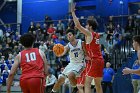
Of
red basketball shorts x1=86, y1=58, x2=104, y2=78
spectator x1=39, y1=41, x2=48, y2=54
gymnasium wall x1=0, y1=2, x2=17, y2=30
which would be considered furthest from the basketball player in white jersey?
gymnasium wall x1=0, y1=2, x2=17, y2=30

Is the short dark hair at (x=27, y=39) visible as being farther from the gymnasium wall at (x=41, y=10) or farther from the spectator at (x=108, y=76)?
the gymnasium wall at (x=41, y=10)

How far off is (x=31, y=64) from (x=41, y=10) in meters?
21.8

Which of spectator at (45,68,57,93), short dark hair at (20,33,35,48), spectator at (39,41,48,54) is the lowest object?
spectator at (45,68,57,93)

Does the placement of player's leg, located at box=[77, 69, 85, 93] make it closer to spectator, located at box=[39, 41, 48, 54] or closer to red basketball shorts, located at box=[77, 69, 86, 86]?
red basketball shorts, located at box=[77, 69, 86, 86]

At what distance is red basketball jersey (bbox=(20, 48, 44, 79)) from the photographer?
7262mm

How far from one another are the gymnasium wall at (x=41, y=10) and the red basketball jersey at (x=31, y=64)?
20290 millimetres

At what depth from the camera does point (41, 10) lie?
94.5 feet

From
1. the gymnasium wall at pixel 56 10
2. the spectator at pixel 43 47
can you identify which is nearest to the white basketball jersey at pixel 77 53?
the spectator at pixel 43 47

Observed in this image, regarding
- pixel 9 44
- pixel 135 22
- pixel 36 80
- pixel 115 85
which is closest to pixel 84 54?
pixel 36 80

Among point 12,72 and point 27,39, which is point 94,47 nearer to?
point 27,39

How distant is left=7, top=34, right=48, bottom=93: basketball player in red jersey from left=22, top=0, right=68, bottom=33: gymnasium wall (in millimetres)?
20280

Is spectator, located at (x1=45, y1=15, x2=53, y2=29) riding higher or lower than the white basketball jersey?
higher

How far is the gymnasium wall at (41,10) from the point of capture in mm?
27984

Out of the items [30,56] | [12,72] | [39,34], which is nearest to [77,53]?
[30,56]
